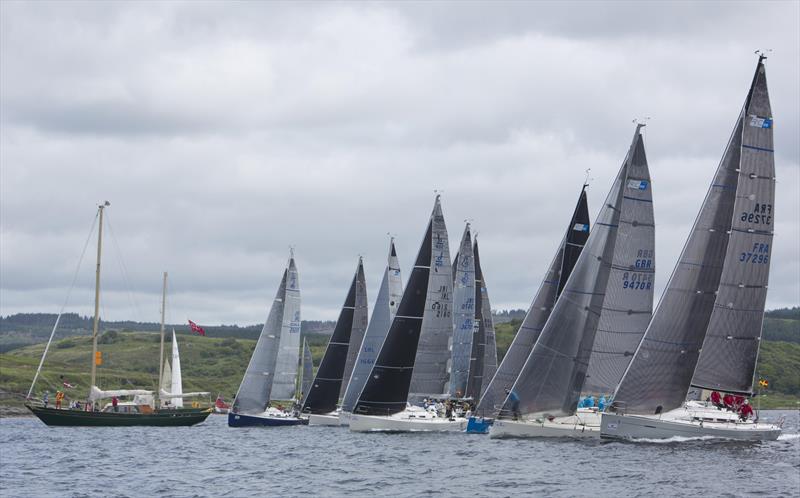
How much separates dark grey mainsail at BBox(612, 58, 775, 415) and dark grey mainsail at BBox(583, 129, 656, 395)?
4081 millimetres

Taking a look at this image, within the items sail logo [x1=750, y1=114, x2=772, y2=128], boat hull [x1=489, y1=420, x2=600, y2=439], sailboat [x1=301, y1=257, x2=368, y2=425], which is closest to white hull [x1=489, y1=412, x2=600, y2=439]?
boat hull [x1=489, y1=420, x2=600, y2=439]

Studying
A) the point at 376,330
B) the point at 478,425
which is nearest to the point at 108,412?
the point at 376,330

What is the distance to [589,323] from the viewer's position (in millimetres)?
64938

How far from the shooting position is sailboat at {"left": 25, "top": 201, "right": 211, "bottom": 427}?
9475 cm

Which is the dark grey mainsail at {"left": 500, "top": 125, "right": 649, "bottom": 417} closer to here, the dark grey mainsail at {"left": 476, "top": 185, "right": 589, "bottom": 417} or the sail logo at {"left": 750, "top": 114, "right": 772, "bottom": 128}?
the dark grey mainsail at {"left": 476, "top": 185, "right": 589, "bottom": 417}

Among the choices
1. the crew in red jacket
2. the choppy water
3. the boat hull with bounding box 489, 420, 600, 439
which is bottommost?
the choppy water

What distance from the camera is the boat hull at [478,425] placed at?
74.2 m

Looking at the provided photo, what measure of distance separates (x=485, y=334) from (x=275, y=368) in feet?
61.0

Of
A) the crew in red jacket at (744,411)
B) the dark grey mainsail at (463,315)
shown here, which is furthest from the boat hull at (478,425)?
the crew in red jacket at (744,411)

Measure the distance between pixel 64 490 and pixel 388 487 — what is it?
12.8 meters

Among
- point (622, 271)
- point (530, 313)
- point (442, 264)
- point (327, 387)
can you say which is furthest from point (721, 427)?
point (327, 387)

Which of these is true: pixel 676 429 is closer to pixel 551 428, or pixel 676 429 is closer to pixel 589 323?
pixel 551 428

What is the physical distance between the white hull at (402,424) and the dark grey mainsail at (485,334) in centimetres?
1312

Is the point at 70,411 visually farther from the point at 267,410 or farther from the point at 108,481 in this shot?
the point at 108,481
